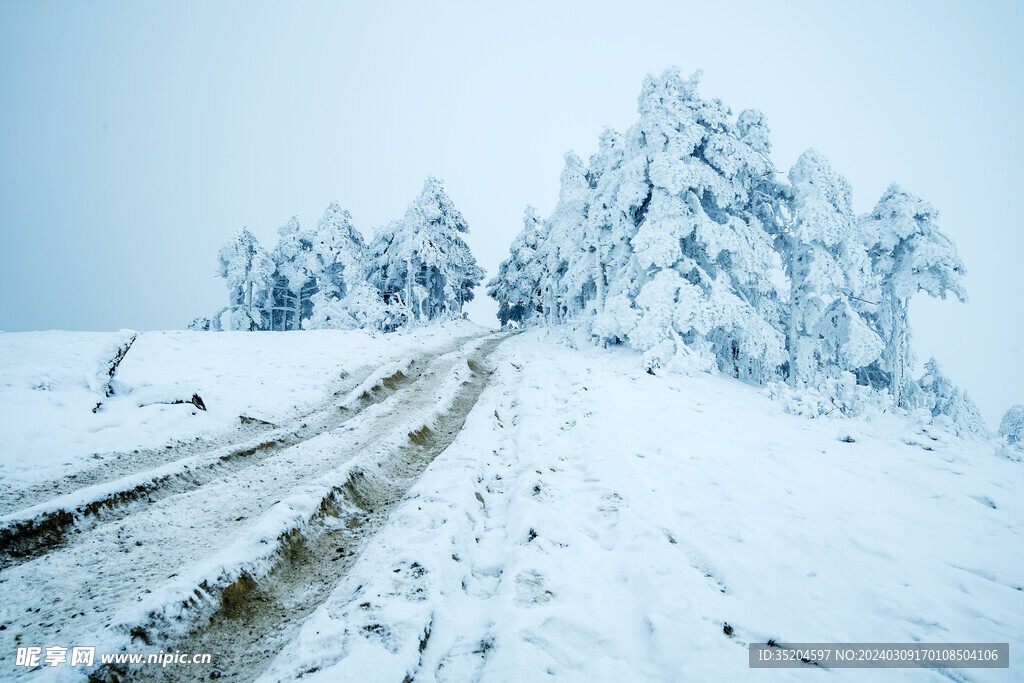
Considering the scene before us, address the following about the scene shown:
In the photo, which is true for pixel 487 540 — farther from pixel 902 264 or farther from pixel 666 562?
Result: pixel 902 264

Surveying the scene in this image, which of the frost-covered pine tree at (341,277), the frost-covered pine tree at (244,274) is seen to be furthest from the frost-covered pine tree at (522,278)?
the frost-covered pine tree at (244,274)

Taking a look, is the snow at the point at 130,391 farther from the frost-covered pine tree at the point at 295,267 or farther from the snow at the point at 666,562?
the frost-covered pine tree at the point at 295,267

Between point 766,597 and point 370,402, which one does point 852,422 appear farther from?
point 370,402

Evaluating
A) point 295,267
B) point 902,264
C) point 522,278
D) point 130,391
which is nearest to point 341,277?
point 295,267

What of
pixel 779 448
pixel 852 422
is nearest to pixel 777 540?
pixel 779 448

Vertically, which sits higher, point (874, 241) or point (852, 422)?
point (874, 241)

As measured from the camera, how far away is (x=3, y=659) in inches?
121

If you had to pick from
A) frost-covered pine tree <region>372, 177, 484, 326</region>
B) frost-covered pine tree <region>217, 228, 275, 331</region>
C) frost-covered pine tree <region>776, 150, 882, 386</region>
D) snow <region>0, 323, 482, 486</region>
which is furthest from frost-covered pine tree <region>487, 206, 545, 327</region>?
snow <region>0, 323, 482, 486</region>

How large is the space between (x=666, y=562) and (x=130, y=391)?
36.3 feet

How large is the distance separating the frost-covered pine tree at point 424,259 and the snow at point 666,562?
2724 centimetres

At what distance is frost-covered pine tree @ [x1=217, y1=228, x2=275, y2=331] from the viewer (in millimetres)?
36750

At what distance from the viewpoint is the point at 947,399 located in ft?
68.6

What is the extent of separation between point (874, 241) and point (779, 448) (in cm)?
1623

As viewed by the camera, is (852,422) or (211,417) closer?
(211,417)
